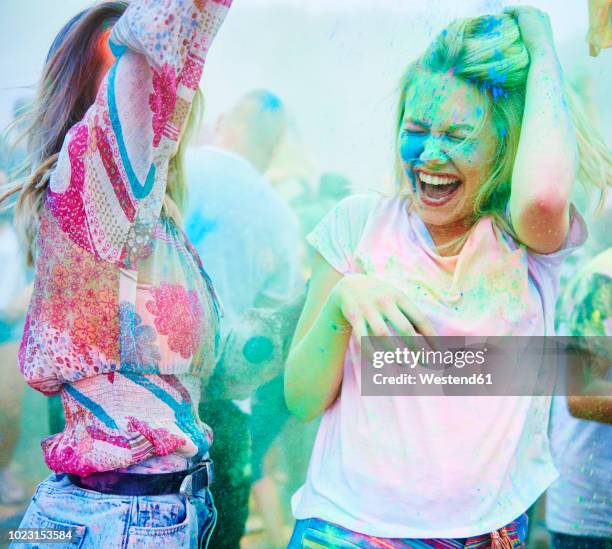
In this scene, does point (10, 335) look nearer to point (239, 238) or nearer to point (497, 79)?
point (239, 238)

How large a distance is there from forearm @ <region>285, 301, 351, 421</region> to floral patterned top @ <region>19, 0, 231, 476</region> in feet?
0.76

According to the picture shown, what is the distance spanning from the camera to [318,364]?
5.45ft

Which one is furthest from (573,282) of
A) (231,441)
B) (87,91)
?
(87,91)

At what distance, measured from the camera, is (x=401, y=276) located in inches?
67.2

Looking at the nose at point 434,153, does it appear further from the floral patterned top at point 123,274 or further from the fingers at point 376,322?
the floral patterned top at point 123,274

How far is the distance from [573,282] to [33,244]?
1303 mm

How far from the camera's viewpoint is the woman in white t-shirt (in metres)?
1.60

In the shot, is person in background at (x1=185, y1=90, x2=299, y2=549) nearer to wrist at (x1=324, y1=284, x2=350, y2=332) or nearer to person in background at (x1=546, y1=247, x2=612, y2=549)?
wrist at (x1=324, y1=284, x2=350, y2=332)

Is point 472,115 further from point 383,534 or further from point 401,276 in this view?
point 383,534

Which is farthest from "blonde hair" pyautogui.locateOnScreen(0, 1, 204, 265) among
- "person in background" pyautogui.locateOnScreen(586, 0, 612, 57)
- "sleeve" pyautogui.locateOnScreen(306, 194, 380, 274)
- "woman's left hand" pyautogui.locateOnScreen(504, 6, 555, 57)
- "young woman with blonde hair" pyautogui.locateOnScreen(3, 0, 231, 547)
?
"person in background" pyautogui.locateOnScreen(586, 0, 612, 57)

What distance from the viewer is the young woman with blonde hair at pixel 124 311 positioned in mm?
1488

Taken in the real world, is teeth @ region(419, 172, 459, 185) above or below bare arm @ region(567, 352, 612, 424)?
above

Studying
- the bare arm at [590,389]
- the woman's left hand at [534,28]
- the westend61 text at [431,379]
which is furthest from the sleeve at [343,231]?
the bare arm at [590,389]

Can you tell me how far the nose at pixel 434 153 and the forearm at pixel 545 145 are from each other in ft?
0.52
